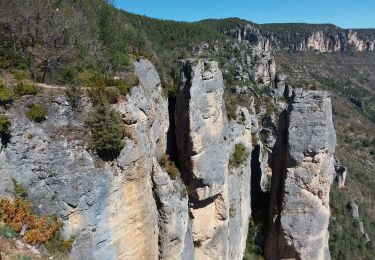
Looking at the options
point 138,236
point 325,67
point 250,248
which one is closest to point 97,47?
point 138,236

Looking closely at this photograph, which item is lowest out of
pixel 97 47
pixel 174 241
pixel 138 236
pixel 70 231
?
pixel 174 241

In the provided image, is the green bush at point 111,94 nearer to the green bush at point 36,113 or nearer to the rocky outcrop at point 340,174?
the green bush at point 36,113

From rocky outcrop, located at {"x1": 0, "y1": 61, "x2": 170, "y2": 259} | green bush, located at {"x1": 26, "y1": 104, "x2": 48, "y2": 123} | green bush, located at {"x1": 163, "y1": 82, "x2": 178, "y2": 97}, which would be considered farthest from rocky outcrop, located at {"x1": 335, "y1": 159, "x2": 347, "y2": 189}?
green bush, located at {"x1": 26, "y1": 104, "x2": 48, "y2": 123}

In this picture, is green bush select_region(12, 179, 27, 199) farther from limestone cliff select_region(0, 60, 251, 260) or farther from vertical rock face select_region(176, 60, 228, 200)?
vertical rock face select_region(176, 60, 228, 200)

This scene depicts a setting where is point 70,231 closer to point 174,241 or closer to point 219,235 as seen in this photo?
point 174,241

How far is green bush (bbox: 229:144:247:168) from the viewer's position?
27.5m

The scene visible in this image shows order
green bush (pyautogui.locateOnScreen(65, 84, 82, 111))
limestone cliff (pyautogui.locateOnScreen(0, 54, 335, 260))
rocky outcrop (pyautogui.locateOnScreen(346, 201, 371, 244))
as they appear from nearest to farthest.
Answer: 1. limestone cliff (pyautogui.locateOnScreen(0, 54, 335, 260))
2. green bush (pyautogui.locateOnScreen(65, 84, 82, 111))
3. rocky outcrop (pyautogui.locateOnScreen(346, 201, 371, 244))

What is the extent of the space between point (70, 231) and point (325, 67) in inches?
6616

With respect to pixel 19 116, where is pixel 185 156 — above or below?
below

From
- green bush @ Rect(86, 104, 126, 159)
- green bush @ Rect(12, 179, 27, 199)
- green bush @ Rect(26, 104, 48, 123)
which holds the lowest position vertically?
green bush @ Rect(12, 179, 27, 199)

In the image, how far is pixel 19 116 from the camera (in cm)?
1397

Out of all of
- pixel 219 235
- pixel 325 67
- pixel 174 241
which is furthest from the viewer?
pixel 325 67

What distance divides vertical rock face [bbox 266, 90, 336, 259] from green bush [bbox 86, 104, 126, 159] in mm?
14364

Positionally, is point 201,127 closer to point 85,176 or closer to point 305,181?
point 85,176
